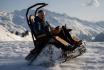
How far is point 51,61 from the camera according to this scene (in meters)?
10.5

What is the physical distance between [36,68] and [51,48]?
39.6 inches

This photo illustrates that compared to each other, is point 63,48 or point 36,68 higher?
point 63,48

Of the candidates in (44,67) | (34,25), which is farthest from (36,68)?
(34,25)

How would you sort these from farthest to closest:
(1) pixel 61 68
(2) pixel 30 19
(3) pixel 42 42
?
(2) pixel 30 19, (3) pixel 42 42, (1) pixel 61 68

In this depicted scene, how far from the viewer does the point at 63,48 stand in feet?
34.7

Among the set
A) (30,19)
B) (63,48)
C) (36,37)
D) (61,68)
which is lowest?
(61,68)

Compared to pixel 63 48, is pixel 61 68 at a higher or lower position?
lower

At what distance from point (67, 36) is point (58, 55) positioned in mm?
1342

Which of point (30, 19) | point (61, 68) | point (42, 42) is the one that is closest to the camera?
point (61, 68)

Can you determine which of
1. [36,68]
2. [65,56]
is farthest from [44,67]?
[65,56]

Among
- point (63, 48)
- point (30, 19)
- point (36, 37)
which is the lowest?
point (63, 48)

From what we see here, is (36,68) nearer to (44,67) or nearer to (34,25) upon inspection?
(44,67)

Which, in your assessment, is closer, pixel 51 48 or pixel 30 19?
pixel 51 48

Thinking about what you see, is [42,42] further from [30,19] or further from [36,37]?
[30,19]
